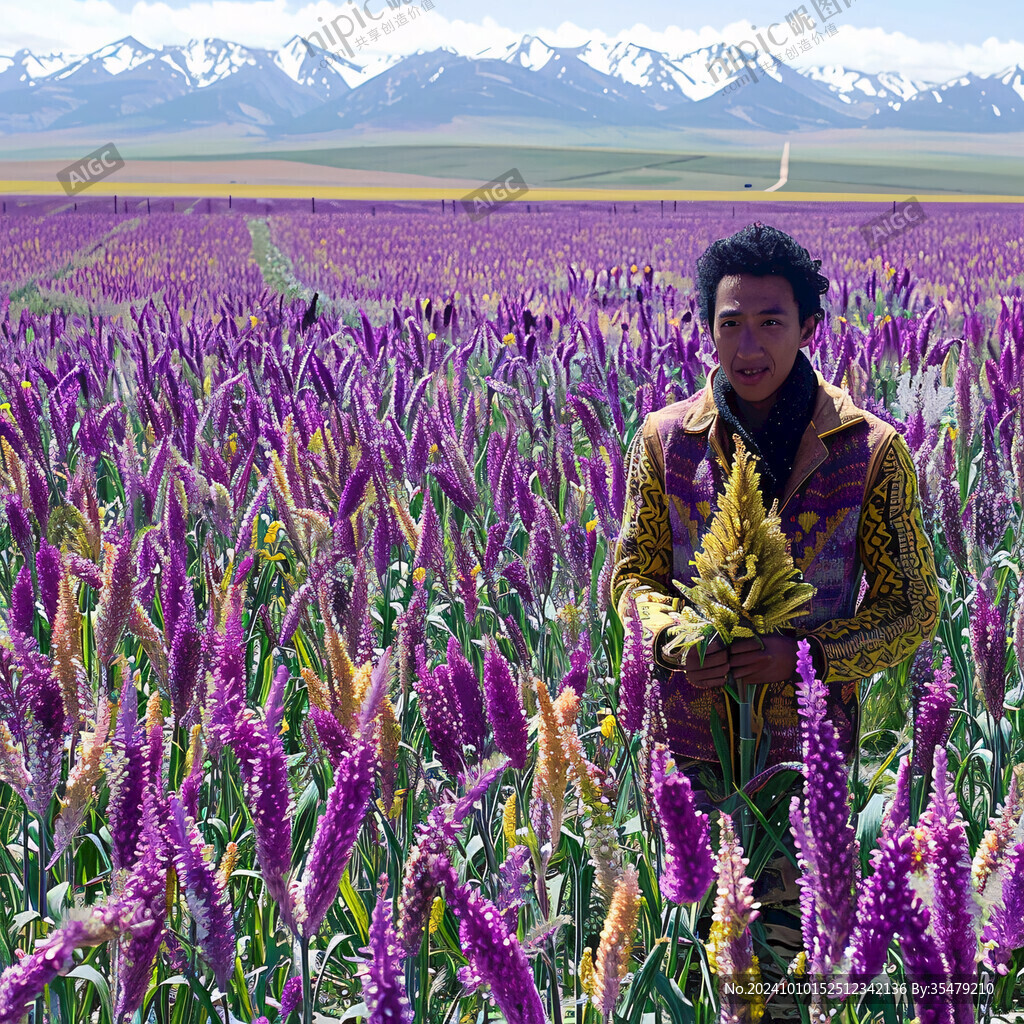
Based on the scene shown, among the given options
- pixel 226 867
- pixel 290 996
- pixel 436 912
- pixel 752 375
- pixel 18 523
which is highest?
pixel 752 375

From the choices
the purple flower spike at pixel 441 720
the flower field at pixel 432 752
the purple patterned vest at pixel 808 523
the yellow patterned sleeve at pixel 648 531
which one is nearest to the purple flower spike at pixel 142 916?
the flower field at pixel 432 752

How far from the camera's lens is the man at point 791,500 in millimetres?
1730

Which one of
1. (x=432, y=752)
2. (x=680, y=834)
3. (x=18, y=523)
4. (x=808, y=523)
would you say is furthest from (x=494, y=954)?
(x=18, y=523)

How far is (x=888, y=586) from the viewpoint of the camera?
1775 mm

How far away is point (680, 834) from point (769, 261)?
3.77 feet

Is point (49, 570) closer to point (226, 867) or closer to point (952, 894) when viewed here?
point (226, 867)

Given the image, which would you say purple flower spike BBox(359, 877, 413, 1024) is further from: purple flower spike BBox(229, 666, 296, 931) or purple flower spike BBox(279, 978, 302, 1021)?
purple flower spike BBox(279, 978, 302, 1021)

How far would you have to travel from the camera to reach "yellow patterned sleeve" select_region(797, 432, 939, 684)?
1.67 metres

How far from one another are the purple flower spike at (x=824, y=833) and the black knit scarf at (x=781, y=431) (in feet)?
3.58

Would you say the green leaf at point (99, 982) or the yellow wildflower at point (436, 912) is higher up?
the green leaf at point (99, 982)

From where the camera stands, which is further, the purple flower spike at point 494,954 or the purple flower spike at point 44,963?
the purple flower spike at point 494,954

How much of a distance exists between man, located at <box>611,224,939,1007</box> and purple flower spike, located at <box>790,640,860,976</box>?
917mm

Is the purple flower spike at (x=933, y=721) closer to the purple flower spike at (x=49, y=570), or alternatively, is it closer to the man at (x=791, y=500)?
the man at (x=791, y=500)

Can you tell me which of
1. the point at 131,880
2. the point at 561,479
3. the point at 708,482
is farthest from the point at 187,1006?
the point at 561,479
